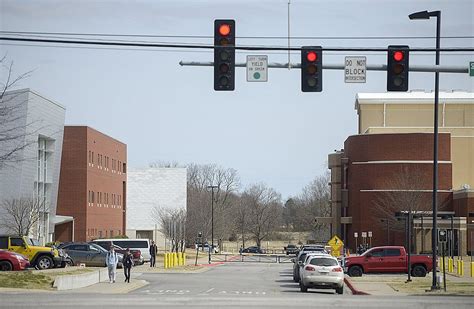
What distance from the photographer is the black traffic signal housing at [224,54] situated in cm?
2030

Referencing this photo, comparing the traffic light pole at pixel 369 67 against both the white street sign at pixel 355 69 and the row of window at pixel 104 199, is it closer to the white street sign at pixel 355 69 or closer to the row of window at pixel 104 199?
the white street sign at pixel 355 69

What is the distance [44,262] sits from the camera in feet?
139

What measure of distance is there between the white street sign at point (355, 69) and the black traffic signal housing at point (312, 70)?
2.59 ft

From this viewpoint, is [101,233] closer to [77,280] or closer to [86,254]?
[86,254]

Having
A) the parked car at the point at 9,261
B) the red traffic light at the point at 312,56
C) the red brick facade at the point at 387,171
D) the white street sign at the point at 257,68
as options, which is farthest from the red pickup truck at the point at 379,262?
the red brick facade at the point at 387,171

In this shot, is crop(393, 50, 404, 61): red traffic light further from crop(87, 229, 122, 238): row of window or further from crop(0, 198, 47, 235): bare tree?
crop(87, 229, 122, 238): row of window

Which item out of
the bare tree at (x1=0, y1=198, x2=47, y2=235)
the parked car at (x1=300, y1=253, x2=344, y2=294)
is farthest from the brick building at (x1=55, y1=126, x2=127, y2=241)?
the parked car at (x1=300, y1=253, x2=344, y2=294)

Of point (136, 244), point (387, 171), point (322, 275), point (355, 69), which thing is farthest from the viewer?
point (387, 171)

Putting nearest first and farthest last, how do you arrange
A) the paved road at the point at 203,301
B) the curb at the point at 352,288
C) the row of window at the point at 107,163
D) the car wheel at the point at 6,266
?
1. the paved road at the point at 203,301
2. the curb at the point at 352,288
3. the car wheel at the point at 6,266
4. the row of window at the point at 107,163

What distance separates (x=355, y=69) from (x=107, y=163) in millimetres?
76280

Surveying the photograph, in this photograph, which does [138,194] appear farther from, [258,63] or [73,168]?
[258,63]

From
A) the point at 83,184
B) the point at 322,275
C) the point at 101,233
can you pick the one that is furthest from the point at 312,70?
the point at 101,233

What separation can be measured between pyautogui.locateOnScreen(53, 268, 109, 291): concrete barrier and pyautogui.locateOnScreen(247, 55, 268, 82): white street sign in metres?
15.0

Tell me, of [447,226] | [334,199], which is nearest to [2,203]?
[447,226]
